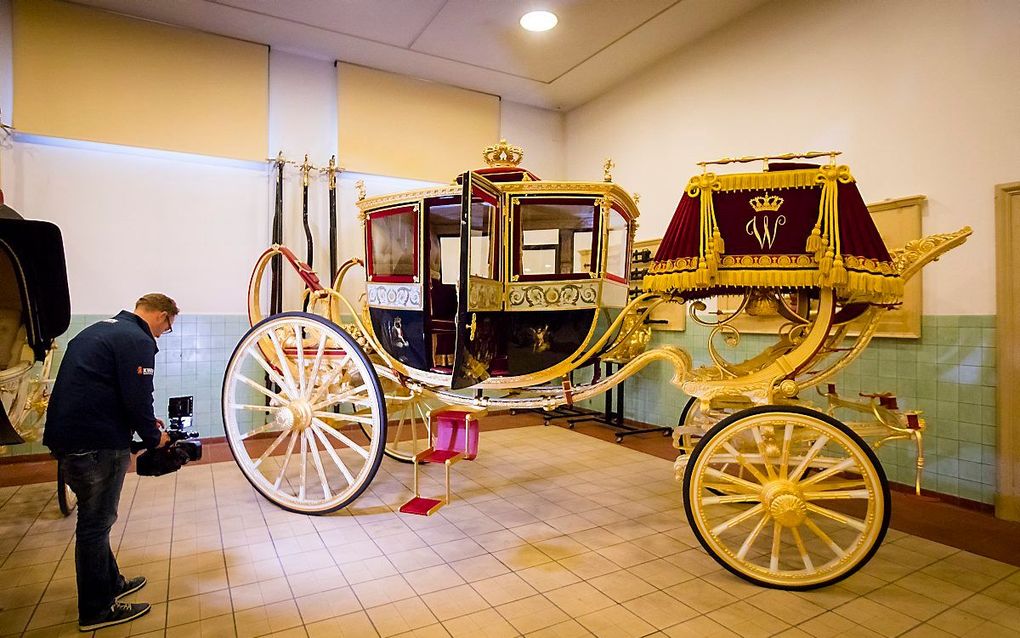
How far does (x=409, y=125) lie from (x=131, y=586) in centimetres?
494

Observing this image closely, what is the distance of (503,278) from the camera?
3.07 metres

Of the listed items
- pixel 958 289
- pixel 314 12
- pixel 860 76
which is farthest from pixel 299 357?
pixel 860 76

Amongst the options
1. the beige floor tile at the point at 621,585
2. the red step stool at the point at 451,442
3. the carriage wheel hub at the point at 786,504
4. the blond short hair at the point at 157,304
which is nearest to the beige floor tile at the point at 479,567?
the beige floor tile at the point at 621,585

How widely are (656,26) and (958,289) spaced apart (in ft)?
10.6

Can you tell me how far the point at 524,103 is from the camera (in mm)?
6852

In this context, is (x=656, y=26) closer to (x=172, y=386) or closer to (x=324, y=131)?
(x=324, y=131)

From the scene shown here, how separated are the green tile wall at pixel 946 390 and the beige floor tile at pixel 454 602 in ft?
9.87

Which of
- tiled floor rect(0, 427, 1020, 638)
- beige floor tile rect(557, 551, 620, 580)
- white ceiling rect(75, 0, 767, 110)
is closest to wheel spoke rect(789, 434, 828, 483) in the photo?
tiled floor rect(0, 427, 1020, 638)

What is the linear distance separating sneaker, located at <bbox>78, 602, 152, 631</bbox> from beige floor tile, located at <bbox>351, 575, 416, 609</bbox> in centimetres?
78

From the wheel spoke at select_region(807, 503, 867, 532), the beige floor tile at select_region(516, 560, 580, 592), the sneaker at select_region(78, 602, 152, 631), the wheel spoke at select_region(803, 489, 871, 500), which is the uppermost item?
the wheel spoke at select_region(803, 489, 871, 500)

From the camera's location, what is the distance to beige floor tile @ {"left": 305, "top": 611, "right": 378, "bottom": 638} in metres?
1.99

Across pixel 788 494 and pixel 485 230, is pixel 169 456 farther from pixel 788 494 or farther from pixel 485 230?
pixel 788 494

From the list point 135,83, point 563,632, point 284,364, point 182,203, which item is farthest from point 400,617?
point 135,83

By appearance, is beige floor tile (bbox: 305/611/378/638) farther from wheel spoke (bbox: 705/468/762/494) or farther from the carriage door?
wheel spoke (bbox: 705/468/762/494)
